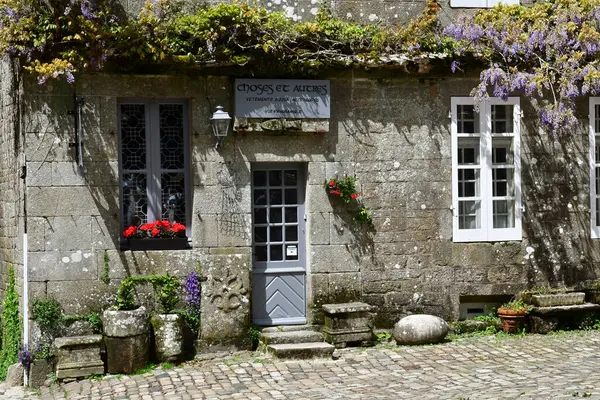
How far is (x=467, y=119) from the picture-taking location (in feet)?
36.3

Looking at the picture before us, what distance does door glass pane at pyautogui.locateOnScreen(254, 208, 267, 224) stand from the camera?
35.1 ft

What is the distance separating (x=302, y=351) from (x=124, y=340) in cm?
187

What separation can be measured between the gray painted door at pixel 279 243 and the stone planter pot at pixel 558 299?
276cm

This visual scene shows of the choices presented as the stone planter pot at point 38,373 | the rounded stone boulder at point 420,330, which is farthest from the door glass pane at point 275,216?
the stone planter pot at point 38,373

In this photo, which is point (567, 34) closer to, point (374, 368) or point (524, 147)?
point (524, 147)

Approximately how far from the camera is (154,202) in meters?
10.3

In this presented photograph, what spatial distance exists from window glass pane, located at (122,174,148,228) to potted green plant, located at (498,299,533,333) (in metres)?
4.34

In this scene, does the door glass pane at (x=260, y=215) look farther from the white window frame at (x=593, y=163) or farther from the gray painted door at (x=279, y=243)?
the white window frame at (x=593, y=163)

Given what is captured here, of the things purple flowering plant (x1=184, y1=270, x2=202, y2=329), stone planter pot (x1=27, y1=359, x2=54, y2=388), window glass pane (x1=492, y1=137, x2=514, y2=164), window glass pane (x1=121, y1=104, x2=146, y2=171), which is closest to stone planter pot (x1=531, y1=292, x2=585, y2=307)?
window glass pane (x1=492, y1=137, x2=514, y2=164)

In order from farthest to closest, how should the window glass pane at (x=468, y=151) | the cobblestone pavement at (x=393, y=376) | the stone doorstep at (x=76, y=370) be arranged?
the window glass pane at (x=468, y=151) < the stone doorstep at (x=76, y=370) < the cobblestone pavement at (x=393, y=376)

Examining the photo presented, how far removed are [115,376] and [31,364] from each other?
963 millimetres

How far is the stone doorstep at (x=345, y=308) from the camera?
1021 centimetres

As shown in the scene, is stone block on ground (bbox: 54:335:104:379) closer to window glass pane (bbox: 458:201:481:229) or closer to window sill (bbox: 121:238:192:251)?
window sill (bbox: 121:238:192:251)

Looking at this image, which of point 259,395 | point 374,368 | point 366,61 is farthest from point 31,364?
point 366,61
